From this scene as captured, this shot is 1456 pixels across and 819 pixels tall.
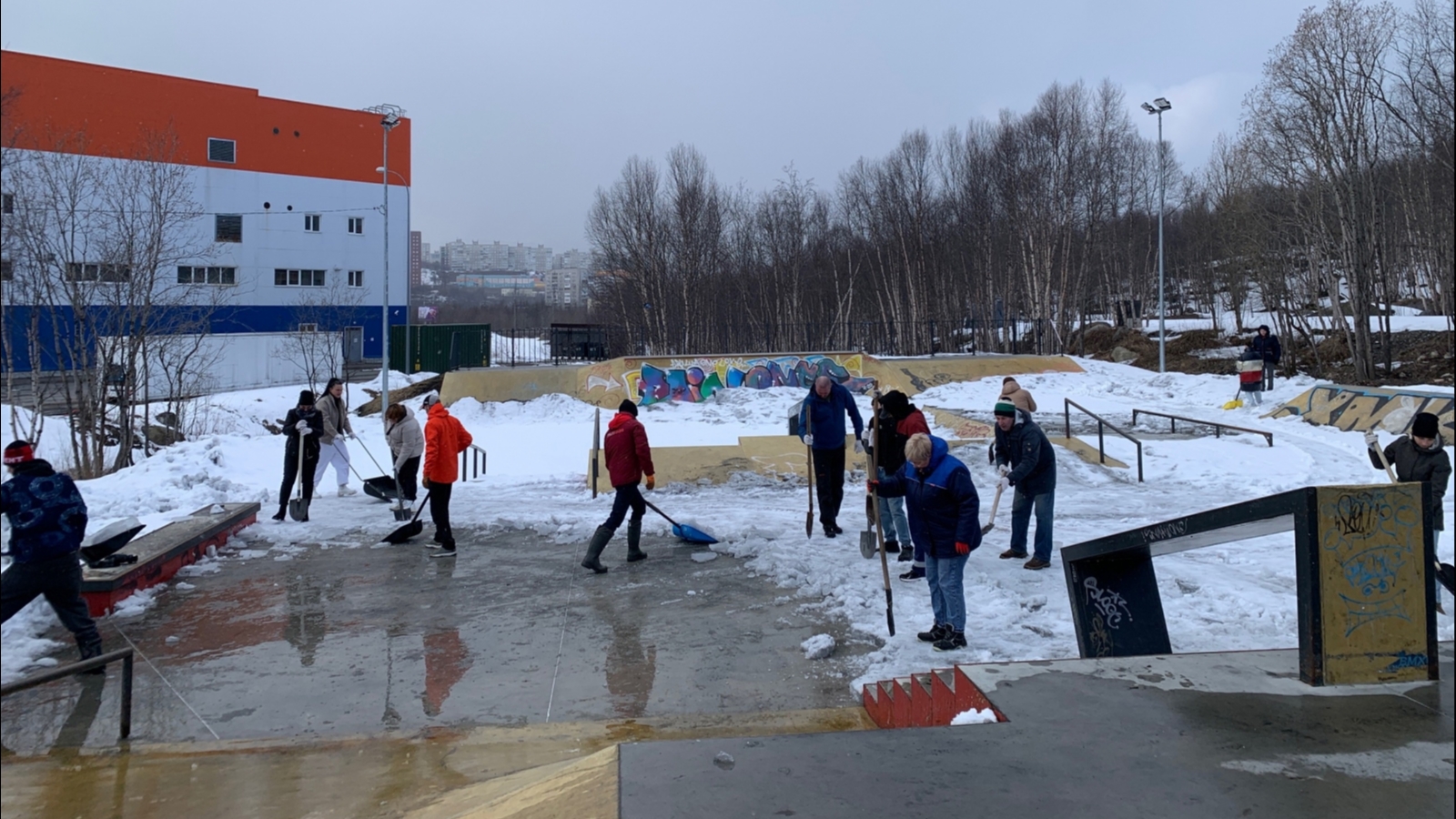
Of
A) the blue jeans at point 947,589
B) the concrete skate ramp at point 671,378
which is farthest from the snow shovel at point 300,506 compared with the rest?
the concrete skate ramp at point 671,378

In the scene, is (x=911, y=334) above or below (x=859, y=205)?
below

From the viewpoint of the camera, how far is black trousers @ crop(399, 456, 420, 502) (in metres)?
10.9

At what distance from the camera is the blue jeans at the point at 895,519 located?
8.87 metres

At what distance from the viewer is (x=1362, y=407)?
1731 centimetres

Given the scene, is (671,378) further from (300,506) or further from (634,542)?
(634,542)

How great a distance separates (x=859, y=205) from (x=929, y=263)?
15.0ft

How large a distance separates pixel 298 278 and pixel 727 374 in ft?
74.9

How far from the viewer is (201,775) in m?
4.37

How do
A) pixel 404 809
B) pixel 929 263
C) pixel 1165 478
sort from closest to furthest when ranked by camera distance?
1. pixel 404 809
2. pixel 1165 478
3. pixel 929 263

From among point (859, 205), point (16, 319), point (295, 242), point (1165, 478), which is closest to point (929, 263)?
point (859, 205)

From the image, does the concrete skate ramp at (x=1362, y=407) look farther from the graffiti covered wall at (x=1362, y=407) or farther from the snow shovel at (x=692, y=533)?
the snow shovel at (x=692, y=533)

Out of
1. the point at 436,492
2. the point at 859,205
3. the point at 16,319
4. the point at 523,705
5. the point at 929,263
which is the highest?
the point at 859,205

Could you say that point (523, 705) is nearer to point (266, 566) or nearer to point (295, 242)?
point (266, 566)

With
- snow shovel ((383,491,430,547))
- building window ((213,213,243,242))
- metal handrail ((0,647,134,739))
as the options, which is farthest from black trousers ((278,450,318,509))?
metal handrail ((0,647,134,739))
